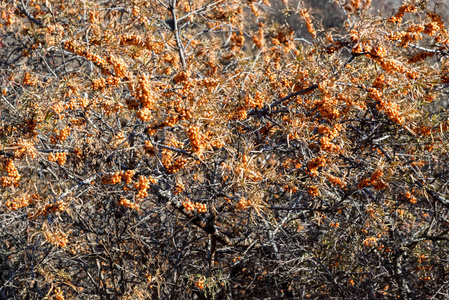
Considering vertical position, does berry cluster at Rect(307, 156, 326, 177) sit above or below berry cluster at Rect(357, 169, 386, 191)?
above

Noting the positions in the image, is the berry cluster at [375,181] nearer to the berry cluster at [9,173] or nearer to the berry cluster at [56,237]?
the berry cluster at [56,237]

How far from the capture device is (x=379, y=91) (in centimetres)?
294

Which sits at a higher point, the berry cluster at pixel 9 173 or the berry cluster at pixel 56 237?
the berry cluster at pixel 9 173

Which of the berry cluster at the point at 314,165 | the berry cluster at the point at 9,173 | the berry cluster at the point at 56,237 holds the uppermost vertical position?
the berry cluster at the point at 9,173

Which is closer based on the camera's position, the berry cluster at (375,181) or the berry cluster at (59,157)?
the berry cluster at (59,157)

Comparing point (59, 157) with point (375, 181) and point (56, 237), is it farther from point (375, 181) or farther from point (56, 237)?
point (375, 181)

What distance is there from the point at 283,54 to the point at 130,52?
3.51 m

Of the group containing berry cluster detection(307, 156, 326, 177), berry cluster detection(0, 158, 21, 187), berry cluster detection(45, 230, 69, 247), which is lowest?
berry cluster detection(45, 230, 69, 247)

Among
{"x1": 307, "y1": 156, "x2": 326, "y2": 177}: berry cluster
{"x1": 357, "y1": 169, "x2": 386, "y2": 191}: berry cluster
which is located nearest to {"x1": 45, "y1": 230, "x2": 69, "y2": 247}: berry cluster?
{"x1": 307, "y1": 156, "x2": 326, "y2": 177}: berry cluster

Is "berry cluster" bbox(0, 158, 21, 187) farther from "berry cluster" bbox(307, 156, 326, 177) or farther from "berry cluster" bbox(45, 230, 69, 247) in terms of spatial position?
"berry cluster" bbox(307, 156, 326, 177)

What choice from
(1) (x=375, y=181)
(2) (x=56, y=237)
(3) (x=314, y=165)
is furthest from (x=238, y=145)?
(2) (x=56, y=237)

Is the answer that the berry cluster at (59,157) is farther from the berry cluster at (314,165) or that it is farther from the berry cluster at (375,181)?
the berry cluster at (375,181)

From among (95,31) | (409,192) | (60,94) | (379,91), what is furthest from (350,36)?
(95,31)

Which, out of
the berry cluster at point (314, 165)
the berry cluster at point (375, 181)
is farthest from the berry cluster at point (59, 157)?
the berry cluster at point (375, 181)
